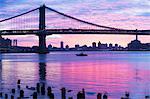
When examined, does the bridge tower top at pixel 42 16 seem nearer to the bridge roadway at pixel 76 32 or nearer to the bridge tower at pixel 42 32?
the bridge tower at pixel 42 32

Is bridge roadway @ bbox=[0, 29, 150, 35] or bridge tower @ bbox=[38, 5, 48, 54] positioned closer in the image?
bridge roadway @ bbox=[0, 29, 150, 35]

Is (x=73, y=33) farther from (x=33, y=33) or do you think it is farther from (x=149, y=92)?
(x=149, y=92)

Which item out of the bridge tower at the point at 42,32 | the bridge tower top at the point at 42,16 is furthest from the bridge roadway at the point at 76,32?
the bridge tower top at the point at 42,16

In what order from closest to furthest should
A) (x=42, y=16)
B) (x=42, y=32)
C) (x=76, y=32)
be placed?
(x=76, y=32)
(x=42, y=32)
(x=42, y=16)

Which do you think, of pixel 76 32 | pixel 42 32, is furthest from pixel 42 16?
pixel 76 32

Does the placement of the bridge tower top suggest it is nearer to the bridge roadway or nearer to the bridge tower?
the bridge tower

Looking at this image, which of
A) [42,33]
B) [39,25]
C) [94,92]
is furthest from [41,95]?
[39,25]

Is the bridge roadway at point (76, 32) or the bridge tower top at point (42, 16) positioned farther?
the bridge tower top at point (42, 16)

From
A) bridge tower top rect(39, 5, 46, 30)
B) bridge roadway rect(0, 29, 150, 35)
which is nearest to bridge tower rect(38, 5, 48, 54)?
bridge tower top rect(39, 5, 46, 30)

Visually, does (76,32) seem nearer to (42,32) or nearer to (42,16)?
(42,32)

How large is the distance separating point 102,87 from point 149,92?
407 cm

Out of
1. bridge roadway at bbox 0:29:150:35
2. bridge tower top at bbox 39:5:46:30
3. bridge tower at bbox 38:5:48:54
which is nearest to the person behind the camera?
bridge roadway at bbox 0:29:150:35

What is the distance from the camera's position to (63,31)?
92.0m

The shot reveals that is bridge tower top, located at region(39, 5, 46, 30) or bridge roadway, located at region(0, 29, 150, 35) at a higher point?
bridge tower top, located at region(39, 5, 46, 30)
